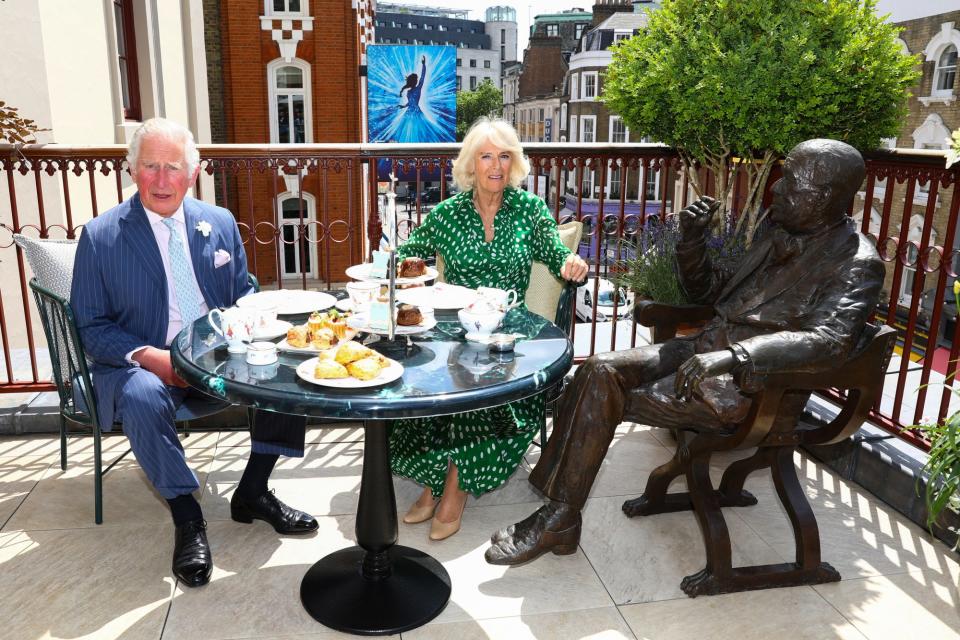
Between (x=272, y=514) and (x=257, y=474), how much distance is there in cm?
16

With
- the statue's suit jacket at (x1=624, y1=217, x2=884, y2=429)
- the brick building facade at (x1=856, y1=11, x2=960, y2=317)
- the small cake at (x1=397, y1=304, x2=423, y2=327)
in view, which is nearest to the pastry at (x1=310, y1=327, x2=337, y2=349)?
the small cake at (x1=397, y1=304, x2=423, y2=327)

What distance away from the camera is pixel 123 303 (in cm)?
265

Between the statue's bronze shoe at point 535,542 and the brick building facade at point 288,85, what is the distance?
1430cm

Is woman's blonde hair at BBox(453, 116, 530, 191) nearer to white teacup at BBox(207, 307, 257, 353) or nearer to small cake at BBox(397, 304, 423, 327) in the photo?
small cake at BBox(397, 304, 423, 327)

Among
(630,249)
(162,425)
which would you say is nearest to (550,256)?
(630,249)

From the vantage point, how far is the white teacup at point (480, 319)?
2232 mm

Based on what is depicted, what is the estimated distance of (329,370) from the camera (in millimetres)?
1908

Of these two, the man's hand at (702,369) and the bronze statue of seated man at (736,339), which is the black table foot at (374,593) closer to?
the bronze statue of seated man at (736,339)

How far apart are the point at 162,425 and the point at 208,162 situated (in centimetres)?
173

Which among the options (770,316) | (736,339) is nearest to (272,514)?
(736,339)

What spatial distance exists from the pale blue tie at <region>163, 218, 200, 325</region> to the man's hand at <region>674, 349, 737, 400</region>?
68.7 inches

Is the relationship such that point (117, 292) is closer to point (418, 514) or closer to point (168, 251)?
point (168, 251)

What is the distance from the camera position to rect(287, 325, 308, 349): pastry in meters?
2.14

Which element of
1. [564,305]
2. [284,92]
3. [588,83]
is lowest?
[564,305]
